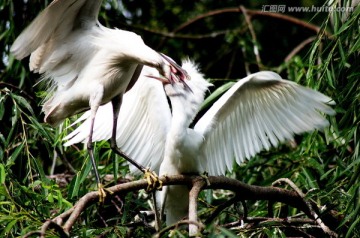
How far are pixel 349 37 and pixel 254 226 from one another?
2.49 feet

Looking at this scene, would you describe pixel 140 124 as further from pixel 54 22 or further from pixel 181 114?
pixel 54 22

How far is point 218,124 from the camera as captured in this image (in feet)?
8.75

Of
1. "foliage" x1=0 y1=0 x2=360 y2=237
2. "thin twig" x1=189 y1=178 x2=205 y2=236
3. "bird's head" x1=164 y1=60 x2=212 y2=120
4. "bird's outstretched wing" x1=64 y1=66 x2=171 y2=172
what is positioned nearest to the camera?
"thin twig" x1=189 y1=178 x2=205 y2=236

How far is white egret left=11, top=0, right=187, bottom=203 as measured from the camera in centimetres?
247

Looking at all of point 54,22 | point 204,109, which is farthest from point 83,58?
point 204,109

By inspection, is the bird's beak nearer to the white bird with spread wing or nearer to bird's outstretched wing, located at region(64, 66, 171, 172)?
the white bird with spread wing

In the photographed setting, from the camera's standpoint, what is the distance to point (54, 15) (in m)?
2.44

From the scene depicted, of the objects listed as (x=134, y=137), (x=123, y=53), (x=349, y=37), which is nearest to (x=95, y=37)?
(x=123, y=53)

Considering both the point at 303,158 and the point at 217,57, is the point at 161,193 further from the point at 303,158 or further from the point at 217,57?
the point at 217,57

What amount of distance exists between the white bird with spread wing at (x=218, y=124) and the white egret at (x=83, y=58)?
0.53ft

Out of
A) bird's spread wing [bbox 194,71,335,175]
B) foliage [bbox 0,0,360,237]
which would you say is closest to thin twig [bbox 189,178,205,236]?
foliage [bbox 0,0,360,237]

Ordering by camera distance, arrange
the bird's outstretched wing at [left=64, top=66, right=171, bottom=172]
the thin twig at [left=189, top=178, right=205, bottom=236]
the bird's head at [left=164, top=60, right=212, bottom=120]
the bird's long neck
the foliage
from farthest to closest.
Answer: the bird's outstretched wing at [left=64, top=66, right=171, bottom=172], the bird's head at [left=164, top=60, right=212, bottom=120], the bird's long neck, the foliage, the thin twig at [left=189, top=178, right=205, bottom=236]

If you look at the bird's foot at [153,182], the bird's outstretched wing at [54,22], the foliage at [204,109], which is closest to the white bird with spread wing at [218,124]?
the foliage at [204,109]

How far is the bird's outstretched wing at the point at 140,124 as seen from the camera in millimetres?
2818
